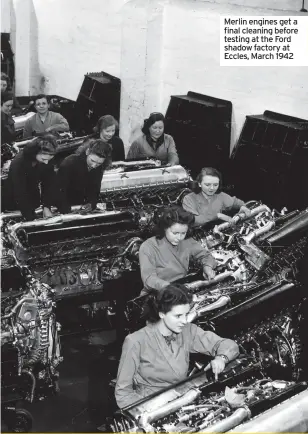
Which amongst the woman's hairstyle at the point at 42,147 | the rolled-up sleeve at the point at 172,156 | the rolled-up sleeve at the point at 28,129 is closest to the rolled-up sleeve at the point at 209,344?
the woman's hairstyle at the point at 42,147

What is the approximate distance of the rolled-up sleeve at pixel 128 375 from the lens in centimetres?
364

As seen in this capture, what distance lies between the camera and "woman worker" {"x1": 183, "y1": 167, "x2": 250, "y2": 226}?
235 inches

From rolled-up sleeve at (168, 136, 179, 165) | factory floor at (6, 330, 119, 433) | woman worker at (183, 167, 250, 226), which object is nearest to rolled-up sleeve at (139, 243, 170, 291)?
factory floor at (6, 330, 119, 433)

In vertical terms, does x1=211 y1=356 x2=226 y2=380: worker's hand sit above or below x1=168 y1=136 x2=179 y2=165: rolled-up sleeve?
below

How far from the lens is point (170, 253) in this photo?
514 cm

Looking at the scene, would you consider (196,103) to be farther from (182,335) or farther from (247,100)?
(182,335)

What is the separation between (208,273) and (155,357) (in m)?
1.30

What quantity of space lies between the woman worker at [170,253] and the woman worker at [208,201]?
76 centimetres

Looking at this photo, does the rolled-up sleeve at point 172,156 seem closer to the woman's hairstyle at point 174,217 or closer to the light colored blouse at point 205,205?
the light colored blouse at point 205,205

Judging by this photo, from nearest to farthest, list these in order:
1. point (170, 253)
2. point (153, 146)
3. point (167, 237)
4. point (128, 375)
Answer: point (128, 375) → point (167, 237) → point (170, 253) → point (153, 146)

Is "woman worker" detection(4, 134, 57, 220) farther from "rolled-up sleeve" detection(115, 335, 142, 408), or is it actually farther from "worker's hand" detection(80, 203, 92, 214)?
"rolled-up sleeve" detection(115, 335, 142, 408)

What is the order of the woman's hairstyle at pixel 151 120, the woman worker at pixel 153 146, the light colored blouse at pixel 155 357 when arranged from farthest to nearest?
1. the woman worker at pixel 153 146
2. the woman's hairstyle at pixel 151 120
3. the light colored blouse at pixel 155 357

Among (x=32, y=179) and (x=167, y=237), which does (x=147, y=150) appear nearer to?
(x=32, y=179)

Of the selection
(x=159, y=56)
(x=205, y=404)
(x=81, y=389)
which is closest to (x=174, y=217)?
(x=81, y=389)
